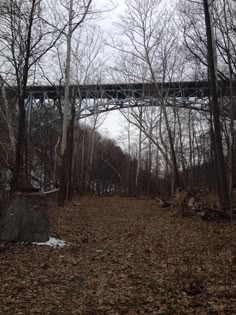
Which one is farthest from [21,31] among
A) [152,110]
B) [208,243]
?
[152,110]

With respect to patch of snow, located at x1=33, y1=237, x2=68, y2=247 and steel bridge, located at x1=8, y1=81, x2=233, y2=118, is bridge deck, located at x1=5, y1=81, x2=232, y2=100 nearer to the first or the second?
steel bridge, located at x1=8, y1=81, x2=233, y2=118

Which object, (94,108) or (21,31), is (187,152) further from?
(21,31)

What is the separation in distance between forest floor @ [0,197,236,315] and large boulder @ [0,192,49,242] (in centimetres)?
32

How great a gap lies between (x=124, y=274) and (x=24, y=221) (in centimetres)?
346

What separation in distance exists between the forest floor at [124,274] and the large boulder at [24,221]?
317 mm

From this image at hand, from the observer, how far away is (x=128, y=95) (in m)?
35.0

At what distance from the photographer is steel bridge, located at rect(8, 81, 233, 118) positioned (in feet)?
93.5

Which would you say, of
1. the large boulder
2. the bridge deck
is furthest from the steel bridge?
the large boulder

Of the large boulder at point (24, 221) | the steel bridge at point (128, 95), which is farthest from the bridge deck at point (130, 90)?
the large boulder at point (24, 221)

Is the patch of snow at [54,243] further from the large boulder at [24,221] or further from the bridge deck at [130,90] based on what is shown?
the bridge deck at [130,90]

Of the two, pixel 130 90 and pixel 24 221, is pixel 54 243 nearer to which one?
pixel 24 221

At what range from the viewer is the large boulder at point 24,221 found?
895cm

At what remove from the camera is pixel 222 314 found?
434 centimetres

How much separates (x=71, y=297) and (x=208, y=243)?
4.59 metres
